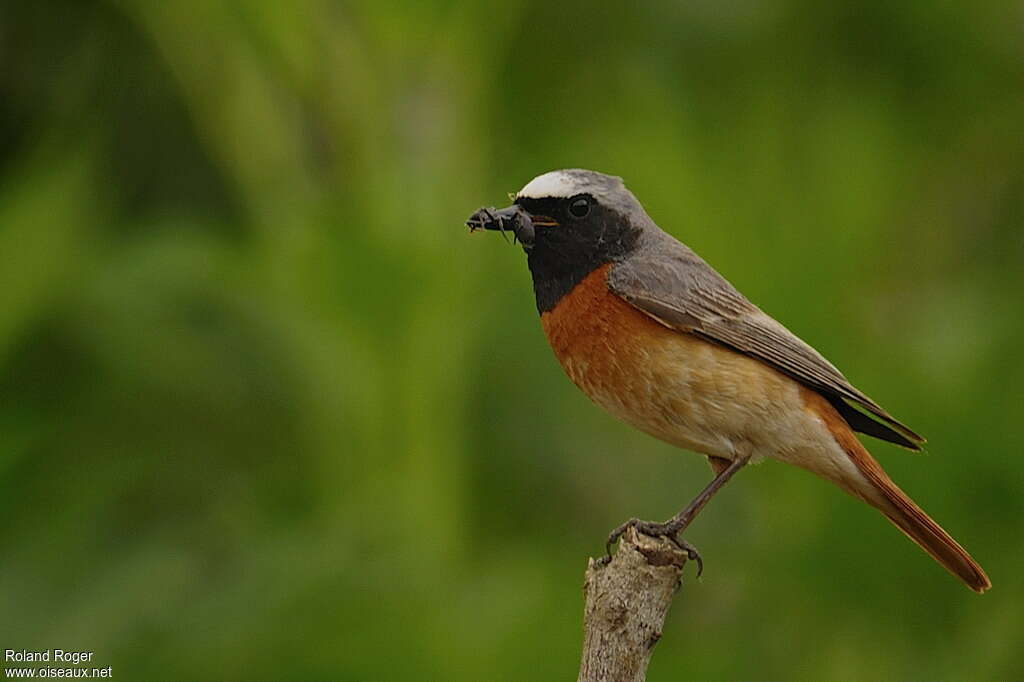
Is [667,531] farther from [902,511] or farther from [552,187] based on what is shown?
[552,187]

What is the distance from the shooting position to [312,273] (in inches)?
148

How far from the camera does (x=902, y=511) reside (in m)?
3.53

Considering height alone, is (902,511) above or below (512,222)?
below

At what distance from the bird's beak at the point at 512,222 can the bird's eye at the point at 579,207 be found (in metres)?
0.05

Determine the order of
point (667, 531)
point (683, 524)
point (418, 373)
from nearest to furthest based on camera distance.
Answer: point (667, 531)
point (683, 524)
point (418, 373)

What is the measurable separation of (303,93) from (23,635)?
1.55 meters

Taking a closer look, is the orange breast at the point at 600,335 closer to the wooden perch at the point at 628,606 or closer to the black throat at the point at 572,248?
the black throat at the point at 572,248

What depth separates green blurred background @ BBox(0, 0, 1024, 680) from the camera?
3.69 metres

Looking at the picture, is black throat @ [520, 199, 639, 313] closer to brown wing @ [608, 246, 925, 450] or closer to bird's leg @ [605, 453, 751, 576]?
brown wing @ [608, 246, 925, 450]

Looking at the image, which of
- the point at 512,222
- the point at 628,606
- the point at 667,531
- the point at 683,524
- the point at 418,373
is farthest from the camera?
the point at 418,373

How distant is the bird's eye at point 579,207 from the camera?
11.7ft

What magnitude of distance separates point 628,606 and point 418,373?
100cm

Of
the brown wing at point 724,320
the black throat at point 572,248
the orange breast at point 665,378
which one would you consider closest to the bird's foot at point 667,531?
the orange breast at point 665,378

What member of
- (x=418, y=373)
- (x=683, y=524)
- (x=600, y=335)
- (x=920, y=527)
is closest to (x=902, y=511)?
(x=920, y=527)
